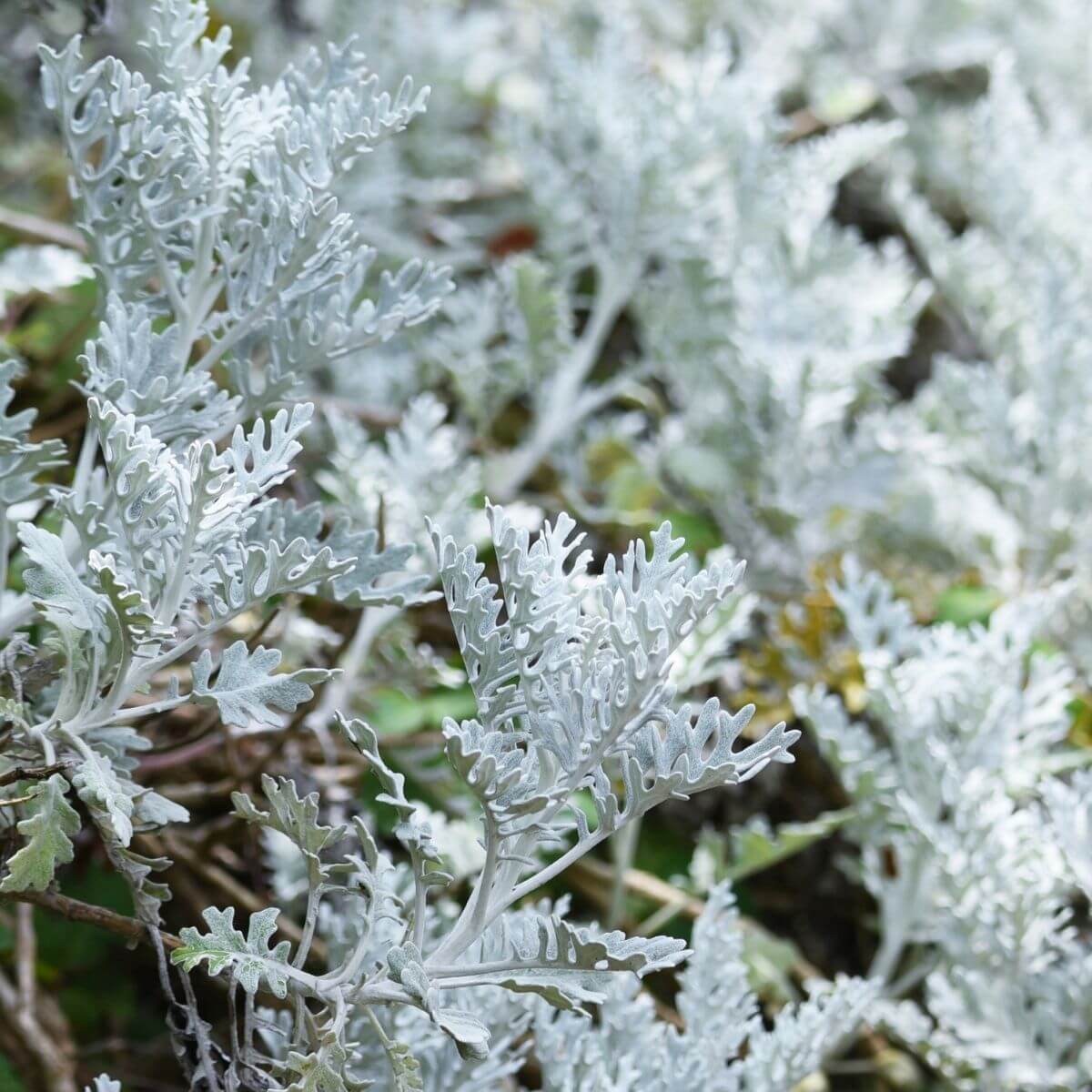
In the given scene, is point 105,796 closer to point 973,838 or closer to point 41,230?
point 973,838

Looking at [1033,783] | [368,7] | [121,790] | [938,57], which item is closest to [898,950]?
[1033,783]

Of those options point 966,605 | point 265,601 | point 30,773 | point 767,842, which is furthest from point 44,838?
point 966,605

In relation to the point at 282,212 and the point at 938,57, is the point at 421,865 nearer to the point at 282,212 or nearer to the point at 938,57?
the point at 282,212

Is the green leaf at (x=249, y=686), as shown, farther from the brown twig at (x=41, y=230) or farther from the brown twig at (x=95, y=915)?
the brown twig at (x=41, y=230)

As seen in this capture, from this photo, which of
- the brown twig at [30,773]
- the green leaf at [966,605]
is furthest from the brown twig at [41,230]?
the green leaf at [966,605]

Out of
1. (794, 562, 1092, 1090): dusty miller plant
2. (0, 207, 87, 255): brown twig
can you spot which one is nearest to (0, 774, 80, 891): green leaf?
(794, 562, 1092, 1090): dusty miller plant

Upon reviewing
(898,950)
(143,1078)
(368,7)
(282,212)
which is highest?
(368,7)

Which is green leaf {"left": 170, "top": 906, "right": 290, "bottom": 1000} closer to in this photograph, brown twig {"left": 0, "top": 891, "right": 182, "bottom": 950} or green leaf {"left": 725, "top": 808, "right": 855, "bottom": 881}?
brown twig {"left": 0, "top": 891, "right": 182, "bottom": 950}
